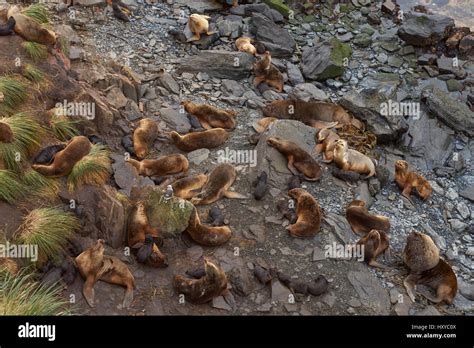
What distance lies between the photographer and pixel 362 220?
356 inches

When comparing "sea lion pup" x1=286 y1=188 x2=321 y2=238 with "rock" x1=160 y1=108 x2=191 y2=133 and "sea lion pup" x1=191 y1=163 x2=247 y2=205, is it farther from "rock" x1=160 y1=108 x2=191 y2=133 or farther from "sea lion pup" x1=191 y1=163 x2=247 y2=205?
"rock" x1=160 y1=108 x2=191 y2=133

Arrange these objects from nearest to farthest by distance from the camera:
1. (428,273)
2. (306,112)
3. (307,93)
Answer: (428,273) → (306,112) → (307,93)

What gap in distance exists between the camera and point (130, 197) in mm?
8414

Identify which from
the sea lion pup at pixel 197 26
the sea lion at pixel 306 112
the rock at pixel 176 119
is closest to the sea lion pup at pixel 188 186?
the rock at pixel 176 119

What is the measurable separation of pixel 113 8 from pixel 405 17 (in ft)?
30.0

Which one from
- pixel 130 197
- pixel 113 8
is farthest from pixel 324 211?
pixel 113 8

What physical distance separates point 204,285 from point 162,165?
9.73ft

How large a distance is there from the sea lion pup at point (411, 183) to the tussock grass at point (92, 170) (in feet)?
18.7

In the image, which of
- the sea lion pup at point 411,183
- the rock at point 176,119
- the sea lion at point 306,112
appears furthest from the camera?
the sea lion at point 306,112

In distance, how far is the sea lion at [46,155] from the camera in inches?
318

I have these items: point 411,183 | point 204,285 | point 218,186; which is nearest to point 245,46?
point 411,183

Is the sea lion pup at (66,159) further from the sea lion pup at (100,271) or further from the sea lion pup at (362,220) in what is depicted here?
the sea lion pup at (362,220)

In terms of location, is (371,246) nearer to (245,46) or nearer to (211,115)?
(211,115)
